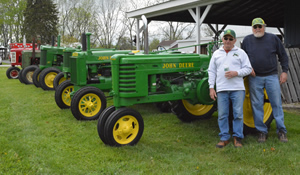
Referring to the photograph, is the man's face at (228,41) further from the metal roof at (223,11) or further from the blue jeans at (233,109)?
the metal roof at (223,11)

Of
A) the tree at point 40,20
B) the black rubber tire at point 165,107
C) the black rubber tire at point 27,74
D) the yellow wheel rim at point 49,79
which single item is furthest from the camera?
the tree at point 40,20

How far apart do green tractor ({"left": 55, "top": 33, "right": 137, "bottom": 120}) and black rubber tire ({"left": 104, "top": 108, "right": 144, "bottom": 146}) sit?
1.84 m

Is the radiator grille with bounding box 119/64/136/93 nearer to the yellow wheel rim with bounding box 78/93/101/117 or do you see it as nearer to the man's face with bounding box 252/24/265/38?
the man's face with bounding box 252/24/265/38

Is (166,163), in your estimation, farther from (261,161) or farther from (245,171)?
(261,161)

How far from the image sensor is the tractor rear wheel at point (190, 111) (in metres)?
5.40

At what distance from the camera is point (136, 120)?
4.07m

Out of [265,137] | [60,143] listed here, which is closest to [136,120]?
[60,143]

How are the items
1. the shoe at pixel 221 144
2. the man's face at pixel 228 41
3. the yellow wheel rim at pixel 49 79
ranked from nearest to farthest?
the man's face at pixel 228 41, the shoe at pixel 221 144, the yellow wheel rim at pixel 49 79

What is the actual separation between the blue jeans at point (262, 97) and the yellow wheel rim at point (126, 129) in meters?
1.65

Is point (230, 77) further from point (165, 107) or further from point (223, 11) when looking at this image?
point (223, 11)

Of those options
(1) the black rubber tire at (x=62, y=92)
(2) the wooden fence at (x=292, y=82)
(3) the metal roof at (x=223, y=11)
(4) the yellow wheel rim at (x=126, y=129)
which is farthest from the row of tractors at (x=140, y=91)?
(3) the metal roof at (x=223, y=11)

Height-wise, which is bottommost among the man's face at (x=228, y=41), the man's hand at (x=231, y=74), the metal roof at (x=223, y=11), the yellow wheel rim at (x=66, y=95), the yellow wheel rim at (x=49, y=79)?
the yellow wheel rim at (x=66, y=95)

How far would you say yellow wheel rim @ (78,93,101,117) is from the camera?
5723 mm

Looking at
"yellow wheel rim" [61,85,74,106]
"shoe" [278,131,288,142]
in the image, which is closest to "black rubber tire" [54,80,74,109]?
"yellow wheel rim" [61,85,74,106]
